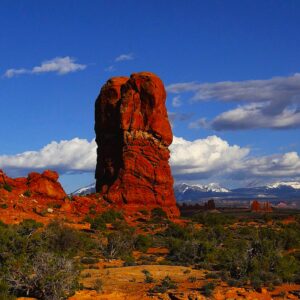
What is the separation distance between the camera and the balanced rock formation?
59.4 metres

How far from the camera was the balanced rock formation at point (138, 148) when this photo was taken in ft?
195

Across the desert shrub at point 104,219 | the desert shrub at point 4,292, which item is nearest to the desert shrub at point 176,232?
the desert shrub at point 104,219

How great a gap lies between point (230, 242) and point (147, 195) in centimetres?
2161

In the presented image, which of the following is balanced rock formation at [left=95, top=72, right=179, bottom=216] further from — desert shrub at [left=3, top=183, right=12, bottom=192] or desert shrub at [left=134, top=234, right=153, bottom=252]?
desert shrub at [left=134, top=234, right=153, bottom=252]

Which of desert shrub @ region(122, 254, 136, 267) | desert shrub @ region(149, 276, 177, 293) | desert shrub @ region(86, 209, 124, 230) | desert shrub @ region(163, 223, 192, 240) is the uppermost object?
desert shrub @ region(86, 209, 124, 230)

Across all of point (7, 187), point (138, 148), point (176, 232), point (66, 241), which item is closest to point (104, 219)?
point (176, 232)

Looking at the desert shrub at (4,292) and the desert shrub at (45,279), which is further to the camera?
the desert shrub at (45,279)

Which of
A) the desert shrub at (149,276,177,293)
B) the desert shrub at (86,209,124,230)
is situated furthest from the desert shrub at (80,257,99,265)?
the desert shrub at (86,209,124,230)

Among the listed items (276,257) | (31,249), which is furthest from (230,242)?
(31,249)

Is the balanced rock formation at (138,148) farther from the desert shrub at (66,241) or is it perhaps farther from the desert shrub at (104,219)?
the desert shrub at (66,241)

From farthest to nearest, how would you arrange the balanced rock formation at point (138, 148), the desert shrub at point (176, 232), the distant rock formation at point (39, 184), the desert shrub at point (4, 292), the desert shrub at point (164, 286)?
the balanced rock formation at point (138, 148) → the distant rock formation at point (39, 184) → the desert shrub at point (176, 232) → the desert shrub at point (164, 286) → the desert shrub at point (4, 292)

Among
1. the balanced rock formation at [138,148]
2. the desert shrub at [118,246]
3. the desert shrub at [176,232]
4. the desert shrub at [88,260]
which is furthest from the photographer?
the balanced rock formation at [138,148]

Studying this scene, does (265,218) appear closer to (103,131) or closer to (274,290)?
(103,131)

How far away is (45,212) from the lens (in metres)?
48.8
